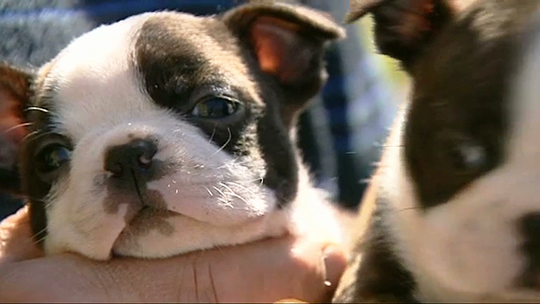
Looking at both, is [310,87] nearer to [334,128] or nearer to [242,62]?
[242,62]

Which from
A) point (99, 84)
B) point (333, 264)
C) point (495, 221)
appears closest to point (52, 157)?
point (99, 84)

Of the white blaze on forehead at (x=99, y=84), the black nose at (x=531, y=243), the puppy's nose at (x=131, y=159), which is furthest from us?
the white blaze on forehead at (x=99, y=84)

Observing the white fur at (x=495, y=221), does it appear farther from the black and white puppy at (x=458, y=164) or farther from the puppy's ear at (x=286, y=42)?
the puppy's ear at (x=286, y=42)

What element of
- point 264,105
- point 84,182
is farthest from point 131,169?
point 264,105

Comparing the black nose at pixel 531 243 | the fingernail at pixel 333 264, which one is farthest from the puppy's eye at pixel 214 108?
the black nose at pixel 531 243

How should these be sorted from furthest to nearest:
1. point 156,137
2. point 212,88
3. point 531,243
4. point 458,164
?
point 212,88
point 156,137
point 458,164
point 531,243

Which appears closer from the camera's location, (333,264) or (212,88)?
(212,88)

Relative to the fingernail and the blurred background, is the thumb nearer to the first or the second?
the fingernail

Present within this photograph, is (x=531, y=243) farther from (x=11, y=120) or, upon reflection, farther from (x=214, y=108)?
(x=11, y=120)
